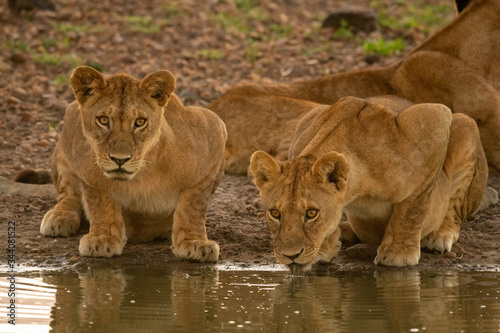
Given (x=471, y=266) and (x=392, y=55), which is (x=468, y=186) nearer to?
(x=471, y=266)

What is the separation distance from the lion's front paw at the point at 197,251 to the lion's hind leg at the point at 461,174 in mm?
1375

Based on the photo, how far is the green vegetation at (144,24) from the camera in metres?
13.4

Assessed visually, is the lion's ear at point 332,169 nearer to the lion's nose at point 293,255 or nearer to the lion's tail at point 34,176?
the lion's nose at point 293,255

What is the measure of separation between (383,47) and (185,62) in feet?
7.76

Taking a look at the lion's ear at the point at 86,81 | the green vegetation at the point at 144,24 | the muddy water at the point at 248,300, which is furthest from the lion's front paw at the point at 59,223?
the green vegetation at the point at 144,24

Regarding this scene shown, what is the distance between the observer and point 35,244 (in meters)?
6.56

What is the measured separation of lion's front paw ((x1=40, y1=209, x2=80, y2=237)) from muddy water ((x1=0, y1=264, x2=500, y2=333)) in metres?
0.75

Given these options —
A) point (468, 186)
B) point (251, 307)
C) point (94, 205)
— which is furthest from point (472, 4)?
point (251, 307)

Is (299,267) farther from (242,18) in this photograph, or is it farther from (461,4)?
(242,18)

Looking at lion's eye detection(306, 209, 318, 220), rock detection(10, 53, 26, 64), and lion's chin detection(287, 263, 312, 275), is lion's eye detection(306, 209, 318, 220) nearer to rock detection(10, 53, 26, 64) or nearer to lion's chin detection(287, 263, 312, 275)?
lion's chin detection(287, 263, 312, 275)

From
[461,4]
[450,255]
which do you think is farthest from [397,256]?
[461,4]

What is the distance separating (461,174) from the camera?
6.93 meters

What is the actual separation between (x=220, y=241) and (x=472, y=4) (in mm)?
3859

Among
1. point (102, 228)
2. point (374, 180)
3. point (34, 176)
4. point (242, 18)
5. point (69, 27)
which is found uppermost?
point (242, 18)
